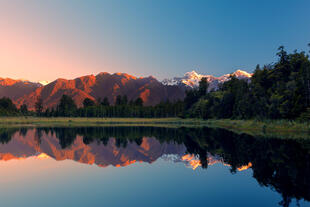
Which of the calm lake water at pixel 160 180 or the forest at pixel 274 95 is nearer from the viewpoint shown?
the calm lake water at pixel 160 180

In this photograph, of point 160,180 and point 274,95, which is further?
point 274,95

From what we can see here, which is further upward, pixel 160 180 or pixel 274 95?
pixel 274 95

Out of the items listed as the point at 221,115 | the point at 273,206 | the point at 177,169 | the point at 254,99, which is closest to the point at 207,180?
the point at 177,169

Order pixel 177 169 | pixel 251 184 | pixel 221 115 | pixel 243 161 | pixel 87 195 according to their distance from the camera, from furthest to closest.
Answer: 1. pixel 221 115
2. pixel 243 161
3. pixel 177 169
4. pixel 251 184
5. pixel 87 195

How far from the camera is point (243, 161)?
26516mm

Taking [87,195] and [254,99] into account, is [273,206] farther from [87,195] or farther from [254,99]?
[254,99]

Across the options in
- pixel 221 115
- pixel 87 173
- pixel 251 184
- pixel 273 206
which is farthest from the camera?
pixel 221 115

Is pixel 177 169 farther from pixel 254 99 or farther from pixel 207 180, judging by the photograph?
pixel 254 99

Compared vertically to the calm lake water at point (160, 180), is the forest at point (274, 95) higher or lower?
higher

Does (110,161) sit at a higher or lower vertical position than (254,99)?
lower

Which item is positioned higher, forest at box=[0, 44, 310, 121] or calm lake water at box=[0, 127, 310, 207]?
forest at box=[0, 44, 310, 121]

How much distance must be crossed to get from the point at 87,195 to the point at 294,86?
3070 inches

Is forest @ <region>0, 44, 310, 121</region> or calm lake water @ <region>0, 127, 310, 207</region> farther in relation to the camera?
forest @ <region>0, 44, 310, 121</region>

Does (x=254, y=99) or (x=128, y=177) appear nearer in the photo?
(x=128, y=177)
